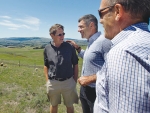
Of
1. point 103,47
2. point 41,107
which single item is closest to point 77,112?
point 41,107

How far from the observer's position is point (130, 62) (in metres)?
1.15

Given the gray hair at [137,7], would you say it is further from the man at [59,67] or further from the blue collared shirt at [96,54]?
the man at [59,67]

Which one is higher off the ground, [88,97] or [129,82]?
[129,82]

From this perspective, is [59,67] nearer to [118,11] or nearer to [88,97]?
[88,97]

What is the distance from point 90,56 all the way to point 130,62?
240 cm

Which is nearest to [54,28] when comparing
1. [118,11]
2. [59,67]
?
[59,67]

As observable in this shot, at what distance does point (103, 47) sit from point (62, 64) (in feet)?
5.46

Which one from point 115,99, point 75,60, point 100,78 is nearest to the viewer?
point 115,99

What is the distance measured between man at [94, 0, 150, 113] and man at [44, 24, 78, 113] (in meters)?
3.38

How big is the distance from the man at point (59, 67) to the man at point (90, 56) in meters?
0.92

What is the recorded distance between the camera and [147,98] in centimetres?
112

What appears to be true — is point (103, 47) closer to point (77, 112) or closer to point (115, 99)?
point (115, 99)

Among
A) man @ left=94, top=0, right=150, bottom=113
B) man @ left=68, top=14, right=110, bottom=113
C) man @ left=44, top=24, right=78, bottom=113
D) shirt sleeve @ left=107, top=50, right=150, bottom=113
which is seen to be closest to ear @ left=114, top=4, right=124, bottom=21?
man @ left=94, top=0, right=150, bottom=113

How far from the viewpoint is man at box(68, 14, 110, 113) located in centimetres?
344
